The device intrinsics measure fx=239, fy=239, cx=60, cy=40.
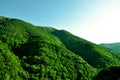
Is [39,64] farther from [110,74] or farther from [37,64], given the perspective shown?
[110,74]

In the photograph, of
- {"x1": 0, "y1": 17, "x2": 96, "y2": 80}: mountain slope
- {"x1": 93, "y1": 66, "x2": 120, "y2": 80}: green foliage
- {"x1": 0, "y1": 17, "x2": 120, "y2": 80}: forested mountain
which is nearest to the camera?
{"x1": 93, "y1": 66, "x2": 120, "y2": 80}: green foliage

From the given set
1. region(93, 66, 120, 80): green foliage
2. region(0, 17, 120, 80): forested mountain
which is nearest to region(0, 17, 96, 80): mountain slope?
region(0, 17, 120, 80): forested mountain

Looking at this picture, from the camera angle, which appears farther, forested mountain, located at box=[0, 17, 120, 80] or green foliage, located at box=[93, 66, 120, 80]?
forested mountain, located at box=[0, 17, 120, 80]

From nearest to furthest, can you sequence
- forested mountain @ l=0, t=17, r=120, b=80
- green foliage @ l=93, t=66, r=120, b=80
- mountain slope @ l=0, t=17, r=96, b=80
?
green foliage @ l=93, t=66, r=120, b=80 → forested mountain @ l=0, t=17, r=120, b=80 → mountain slope @ l=0, t=17, r=96, b=80

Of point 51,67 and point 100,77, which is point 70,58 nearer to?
point 51,67

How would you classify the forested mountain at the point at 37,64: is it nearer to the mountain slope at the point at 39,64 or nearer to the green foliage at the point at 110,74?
the mountain slope at the point at 39,64

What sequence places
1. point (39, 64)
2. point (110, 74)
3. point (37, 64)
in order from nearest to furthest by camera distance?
point (110, 74), point (37, 64), point (39, 64)

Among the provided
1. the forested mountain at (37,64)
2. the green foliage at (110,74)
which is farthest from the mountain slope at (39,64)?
the green foliage at (110,74)

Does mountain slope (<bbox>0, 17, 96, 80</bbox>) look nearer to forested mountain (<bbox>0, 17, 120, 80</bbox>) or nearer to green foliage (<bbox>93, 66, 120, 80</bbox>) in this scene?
forested mountain (<bbox>0, 17, 120, 80</bbox>)

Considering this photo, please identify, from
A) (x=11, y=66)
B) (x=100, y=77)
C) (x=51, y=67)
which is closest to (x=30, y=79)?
(x=11, y=66)

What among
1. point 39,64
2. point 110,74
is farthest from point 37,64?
point 110,74

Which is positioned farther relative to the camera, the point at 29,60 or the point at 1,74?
the point at 29,60
